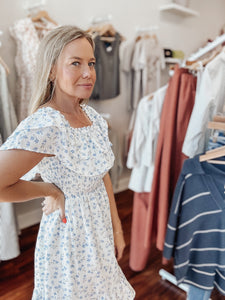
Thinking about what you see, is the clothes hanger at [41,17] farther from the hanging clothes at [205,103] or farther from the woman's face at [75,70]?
the woman's face at [75,70]

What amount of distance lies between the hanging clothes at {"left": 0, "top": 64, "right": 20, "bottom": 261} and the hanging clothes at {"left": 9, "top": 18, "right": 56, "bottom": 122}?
32 centimetres

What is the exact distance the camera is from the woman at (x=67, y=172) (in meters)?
0.59

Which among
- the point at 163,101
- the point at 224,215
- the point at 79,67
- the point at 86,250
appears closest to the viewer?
the point at 79,67

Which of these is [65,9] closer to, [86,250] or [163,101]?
[163,101]

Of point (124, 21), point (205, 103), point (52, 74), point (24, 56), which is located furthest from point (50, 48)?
point (124, 21)

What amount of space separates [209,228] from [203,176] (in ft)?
0.71

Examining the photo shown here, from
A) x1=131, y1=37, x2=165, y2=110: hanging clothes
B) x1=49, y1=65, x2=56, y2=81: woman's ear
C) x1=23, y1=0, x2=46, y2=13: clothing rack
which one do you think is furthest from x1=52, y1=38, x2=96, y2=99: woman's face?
x1=131, y1=37, x2=165, y2=110: hanging clothes

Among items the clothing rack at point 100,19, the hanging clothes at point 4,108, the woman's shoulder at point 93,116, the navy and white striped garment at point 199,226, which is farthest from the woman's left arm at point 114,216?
the clothing rack at point 100,19

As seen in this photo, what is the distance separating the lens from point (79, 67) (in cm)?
64

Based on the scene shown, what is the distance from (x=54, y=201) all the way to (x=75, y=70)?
0.32 meters

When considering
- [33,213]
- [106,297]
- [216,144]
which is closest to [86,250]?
[106,297]

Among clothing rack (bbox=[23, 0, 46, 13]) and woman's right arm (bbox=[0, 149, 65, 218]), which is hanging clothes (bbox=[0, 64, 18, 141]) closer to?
clothing rack (bbox=[23, 0, 46, 13])

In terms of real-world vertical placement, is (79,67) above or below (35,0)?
below

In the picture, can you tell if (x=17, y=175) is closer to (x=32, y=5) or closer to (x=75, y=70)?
(x=75, y=70)
